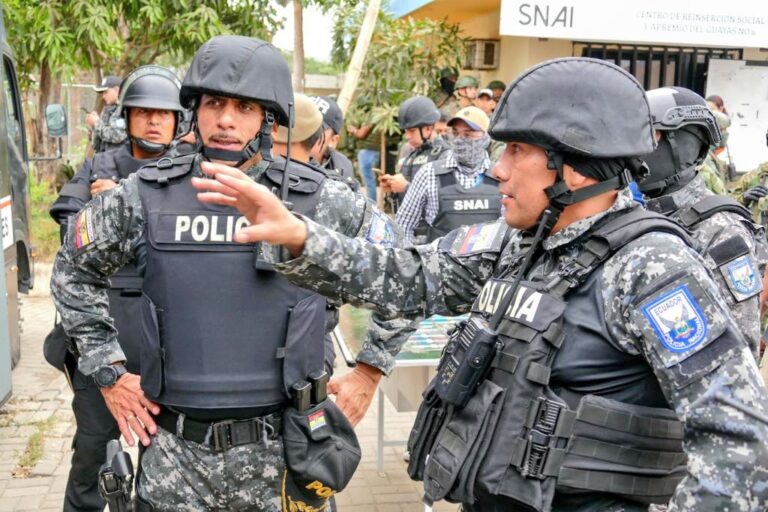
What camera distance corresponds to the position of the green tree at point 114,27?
8125 mm

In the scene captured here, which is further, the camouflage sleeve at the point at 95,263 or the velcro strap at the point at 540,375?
the camouflage sleeve at the point at 95,263

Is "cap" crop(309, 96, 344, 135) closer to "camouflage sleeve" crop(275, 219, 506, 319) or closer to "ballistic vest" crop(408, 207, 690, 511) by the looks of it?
"camouflage sleeve" crop(275, 219, 506, 319)

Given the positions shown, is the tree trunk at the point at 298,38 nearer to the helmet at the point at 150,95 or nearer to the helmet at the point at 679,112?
the helmet at the point at 150,95

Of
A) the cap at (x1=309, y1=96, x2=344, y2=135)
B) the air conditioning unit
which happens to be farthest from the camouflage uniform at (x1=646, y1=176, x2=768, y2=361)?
the air conditioning unit

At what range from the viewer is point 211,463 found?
2457 millimetres

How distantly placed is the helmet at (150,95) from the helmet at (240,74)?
4.74 ft

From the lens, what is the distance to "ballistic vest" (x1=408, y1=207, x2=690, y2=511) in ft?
5.58

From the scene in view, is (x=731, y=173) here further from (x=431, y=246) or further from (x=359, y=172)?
(x=431, y=246)

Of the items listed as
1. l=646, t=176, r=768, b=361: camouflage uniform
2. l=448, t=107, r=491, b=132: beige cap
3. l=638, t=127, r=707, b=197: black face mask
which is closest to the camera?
l=646, t=176, r=768, b=361: camouflage uniform

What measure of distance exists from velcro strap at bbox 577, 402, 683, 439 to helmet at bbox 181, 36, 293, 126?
1.37 meters

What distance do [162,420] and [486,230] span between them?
3.94 feet

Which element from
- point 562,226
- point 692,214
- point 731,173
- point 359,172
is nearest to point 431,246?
point 562,226

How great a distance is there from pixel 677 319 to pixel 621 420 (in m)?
0.27

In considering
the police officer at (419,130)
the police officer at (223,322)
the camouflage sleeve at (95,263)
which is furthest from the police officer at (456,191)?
the camouflage sleeve at (95,263)
